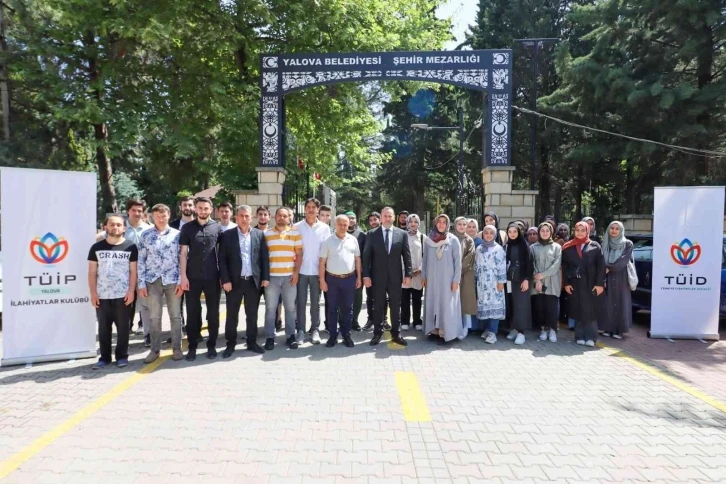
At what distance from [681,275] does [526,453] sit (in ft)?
17.6

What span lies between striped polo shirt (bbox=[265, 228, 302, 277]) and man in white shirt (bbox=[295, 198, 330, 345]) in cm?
29

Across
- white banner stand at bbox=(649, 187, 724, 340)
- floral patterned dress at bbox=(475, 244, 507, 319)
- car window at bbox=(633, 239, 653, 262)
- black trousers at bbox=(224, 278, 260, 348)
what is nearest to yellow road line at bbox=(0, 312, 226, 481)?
black trousers at bbox=(224, 278, 260, 348)

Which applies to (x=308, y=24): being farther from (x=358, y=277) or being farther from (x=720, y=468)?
(x=720, y=468)

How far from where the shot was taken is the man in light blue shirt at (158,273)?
6094 mm

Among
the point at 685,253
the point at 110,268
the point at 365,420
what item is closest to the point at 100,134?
the point at 110,268

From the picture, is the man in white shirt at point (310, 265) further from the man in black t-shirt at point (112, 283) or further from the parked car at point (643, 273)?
the parked car at point (643, 273)

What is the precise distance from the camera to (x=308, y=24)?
1220cm

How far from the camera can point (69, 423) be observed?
4.29 metres

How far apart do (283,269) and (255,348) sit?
114cm

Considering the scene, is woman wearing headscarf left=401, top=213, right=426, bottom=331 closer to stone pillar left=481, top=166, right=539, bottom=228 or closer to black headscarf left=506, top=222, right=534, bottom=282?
black headscarf left=506, top=222, right=534, bottom=282

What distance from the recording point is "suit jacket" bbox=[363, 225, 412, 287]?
23.0 feet

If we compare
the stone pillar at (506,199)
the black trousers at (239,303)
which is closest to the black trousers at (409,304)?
the black trousers at (239,303)

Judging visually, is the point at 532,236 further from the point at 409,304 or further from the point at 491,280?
the point at 409,304

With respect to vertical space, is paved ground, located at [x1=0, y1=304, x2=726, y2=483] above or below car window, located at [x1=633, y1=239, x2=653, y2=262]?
below
